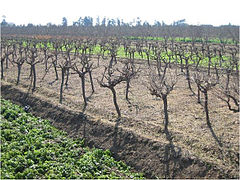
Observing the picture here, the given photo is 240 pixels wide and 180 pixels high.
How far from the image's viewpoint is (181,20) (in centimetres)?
17212

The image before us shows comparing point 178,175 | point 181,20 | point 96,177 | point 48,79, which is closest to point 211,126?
point 178,175

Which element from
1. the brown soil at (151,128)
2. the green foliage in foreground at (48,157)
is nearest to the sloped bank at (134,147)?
the brown soil at (151,128)

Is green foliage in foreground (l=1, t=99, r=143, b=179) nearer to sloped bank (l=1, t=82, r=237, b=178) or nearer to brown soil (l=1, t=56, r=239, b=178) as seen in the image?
sloped bank (l=1, t=82, r=237, b=178)

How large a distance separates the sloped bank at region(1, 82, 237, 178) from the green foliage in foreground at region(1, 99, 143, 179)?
22.6 inches

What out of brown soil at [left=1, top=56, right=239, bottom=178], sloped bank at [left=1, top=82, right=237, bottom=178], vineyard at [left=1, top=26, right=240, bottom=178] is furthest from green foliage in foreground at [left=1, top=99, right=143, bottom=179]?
brown soil at [left=1, top=56, right=239, bottom=178]

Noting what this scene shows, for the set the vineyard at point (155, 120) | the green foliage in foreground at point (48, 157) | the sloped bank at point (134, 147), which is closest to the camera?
the green foliage in foreground at point (48, 157)

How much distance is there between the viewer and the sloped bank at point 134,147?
12.7m

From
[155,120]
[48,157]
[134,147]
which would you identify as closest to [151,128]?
[155,120]

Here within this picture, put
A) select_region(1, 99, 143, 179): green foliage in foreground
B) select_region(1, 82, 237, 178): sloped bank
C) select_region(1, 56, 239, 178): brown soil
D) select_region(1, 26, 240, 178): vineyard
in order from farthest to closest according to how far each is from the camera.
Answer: select_region(1, 26, 240, 178): vineyard, select_region(1, 56, 239, 178): brown soil, select_region(1, 82, 237, 178): sloped bank, select_region(1, 99, 143, 179): green foliage in foreground

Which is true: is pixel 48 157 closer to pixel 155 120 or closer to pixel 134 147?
pixel 134 147

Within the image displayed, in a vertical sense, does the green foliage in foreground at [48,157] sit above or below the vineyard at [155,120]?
below

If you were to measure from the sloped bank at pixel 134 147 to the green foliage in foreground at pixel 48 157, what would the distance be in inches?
22.6

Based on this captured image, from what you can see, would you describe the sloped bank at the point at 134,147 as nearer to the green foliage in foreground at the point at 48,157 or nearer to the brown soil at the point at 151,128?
the brown soil at the point at 151,128

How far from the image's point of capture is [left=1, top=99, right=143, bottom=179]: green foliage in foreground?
41.0ft
